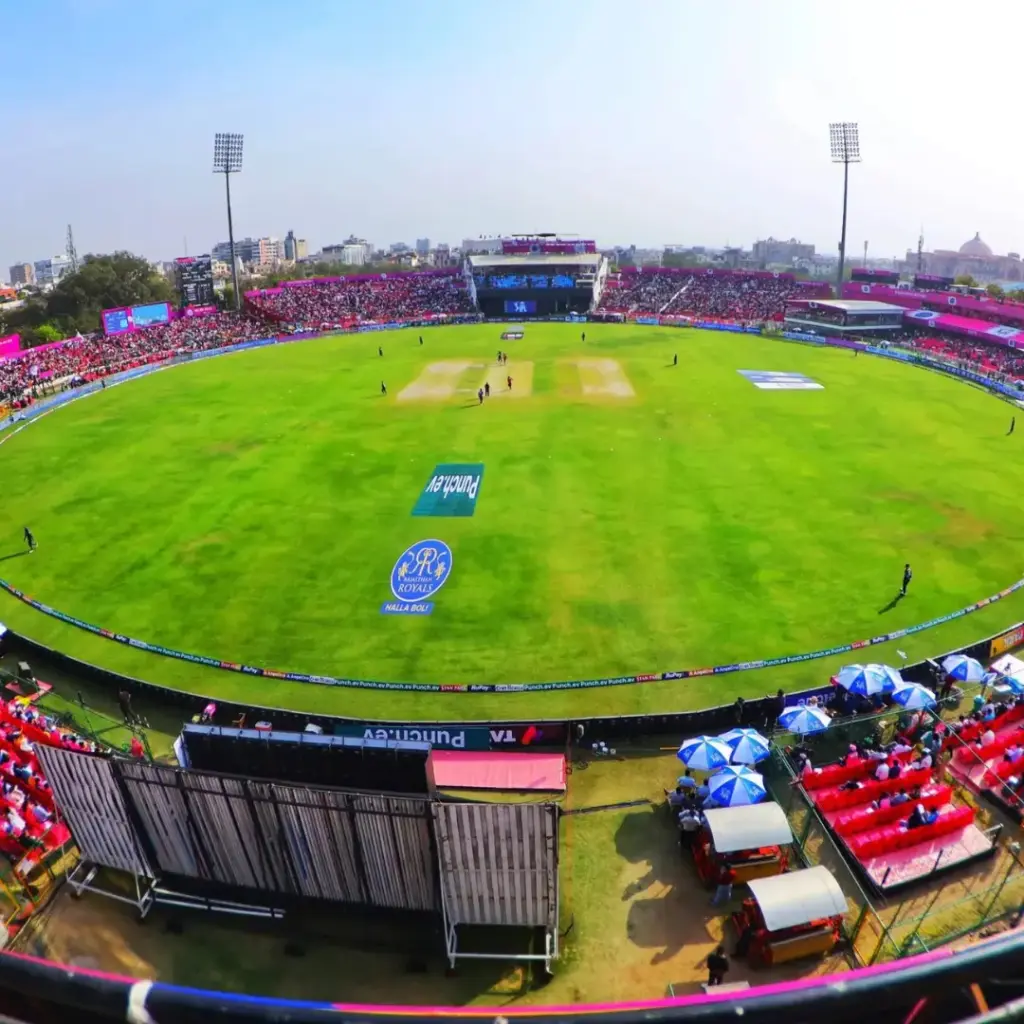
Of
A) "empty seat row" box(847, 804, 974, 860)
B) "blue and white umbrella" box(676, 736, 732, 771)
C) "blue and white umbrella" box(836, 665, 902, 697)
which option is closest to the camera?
"empty seat row" box(847, 804, 974, 860)

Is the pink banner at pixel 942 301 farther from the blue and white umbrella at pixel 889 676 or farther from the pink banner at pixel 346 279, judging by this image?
the blue and white umbrella at pixel 889 676

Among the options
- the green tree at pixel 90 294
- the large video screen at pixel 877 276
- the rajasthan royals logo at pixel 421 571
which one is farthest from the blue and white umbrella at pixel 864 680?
the green tree at pixel 90 294

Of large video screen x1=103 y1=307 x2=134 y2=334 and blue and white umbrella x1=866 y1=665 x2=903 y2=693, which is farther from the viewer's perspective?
large video screen x1=103 y1=307 x2=134 y2=334

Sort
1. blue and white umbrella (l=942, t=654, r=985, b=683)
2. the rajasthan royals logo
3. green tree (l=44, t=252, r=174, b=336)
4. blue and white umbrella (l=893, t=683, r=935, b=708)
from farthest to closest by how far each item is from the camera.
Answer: green tree (l=44, t=252, r=174, b=336) → the rajasthan royals logo → blue and white umbrella (l=942, t=654, r=985, b=683) → blue and white umbrella (l=893, t=683, r=935, b=708)

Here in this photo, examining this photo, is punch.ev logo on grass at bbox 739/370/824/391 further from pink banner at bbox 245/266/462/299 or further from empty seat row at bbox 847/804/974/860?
pink banner at bbox 245/266/462/299

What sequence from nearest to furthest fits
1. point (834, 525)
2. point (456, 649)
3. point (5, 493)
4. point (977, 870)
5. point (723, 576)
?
point (977, 870) → point (456, 649) → point (723, 576) → point (834, 525) → point (5, 493)

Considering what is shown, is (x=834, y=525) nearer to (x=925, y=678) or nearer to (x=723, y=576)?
(x=723, y=576)

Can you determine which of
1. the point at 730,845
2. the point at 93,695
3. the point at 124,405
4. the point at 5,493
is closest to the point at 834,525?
the point at 730,845

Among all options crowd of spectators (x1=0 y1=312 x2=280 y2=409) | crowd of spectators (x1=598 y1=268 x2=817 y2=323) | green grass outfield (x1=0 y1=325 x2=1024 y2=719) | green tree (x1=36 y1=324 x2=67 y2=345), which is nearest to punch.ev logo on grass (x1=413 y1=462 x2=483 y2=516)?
green grass outfield (x1=0 y1=325 x2=1024 y2=719)
